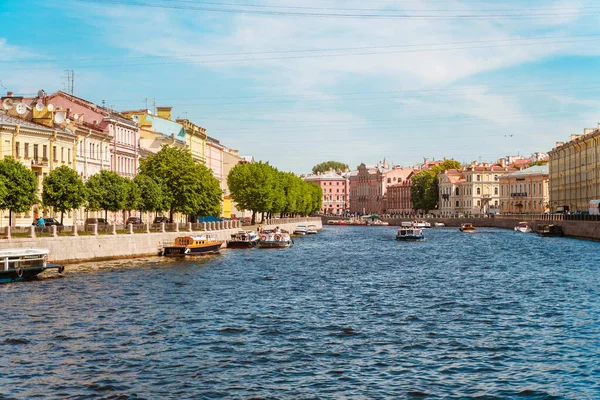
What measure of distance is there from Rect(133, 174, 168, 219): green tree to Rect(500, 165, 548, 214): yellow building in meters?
104

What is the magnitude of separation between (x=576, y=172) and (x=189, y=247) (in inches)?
2791

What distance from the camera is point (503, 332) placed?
28.4 m

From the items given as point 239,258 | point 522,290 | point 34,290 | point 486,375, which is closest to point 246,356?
point 486,375

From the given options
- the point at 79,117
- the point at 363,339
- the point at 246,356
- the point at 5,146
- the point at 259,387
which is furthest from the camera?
the point at 79,117

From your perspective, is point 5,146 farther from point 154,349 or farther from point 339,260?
point 154,349

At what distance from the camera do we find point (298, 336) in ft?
91.2

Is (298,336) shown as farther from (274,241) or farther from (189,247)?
(274,241)

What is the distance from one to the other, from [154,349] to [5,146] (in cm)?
4002

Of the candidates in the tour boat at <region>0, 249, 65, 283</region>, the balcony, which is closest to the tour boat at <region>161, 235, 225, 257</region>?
the balcony

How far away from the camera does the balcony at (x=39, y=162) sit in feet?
210

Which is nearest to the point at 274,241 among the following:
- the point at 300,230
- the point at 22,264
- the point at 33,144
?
the point at 33,144

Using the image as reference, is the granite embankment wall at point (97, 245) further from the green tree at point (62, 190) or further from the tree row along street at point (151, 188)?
the green tree at point (62, 190)

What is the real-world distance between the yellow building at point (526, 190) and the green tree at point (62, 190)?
116440mm

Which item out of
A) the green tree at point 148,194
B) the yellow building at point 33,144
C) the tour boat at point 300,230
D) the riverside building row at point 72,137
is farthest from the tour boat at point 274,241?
the tour boat at point 300,230
